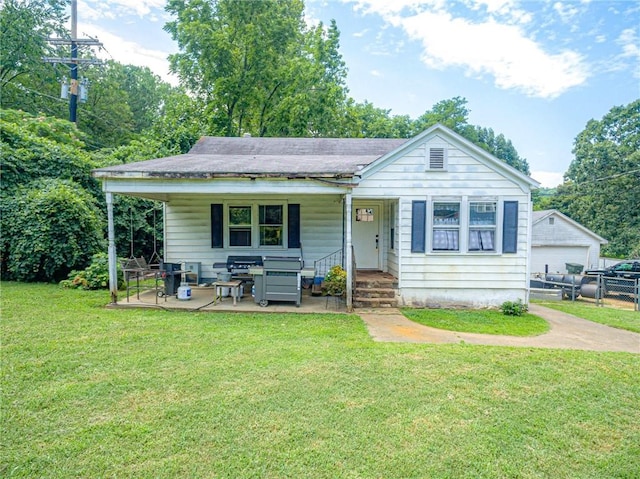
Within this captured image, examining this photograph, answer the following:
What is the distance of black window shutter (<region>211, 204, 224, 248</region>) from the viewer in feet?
33.1

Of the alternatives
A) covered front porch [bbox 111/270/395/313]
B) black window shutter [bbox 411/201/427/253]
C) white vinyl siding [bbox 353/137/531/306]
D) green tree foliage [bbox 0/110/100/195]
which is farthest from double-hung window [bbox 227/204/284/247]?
green tree foliage [bbox 0/110/100/195]

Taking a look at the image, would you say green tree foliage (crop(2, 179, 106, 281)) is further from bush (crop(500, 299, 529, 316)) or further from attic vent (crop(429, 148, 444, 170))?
bush (crop(500, 299, 529, 316))

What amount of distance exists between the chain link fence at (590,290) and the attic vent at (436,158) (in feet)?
29.2

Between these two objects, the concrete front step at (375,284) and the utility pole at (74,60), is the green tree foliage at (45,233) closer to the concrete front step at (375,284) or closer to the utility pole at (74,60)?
the concrete front step at (375,284)

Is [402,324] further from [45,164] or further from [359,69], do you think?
[359,69]

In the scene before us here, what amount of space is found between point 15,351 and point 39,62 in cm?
2409

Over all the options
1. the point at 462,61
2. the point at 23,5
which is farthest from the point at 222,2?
the point at 462,61

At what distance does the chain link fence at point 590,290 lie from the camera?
12.5m

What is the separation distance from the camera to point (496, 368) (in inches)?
176

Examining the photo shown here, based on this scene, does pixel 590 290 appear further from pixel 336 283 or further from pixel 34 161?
pixel 34 161

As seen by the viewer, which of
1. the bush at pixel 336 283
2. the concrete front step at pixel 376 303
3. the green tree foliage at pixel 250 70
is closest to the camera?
the concrete front step at pixel 376 303

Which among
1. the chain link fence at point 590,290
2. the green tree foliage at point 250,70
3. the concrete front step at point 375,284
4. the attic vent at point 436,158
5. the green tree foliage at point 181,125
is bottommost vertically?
the chain link fence at point 590,290

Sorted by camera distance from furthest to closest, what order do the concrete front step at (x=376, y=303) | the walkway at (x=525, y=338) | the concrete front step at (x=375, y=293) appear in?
1. the concrete front step at (x=375, y=293)
2. the concrete front step at (x=376, y=303)
3. the walkway at (x=525, y=338)

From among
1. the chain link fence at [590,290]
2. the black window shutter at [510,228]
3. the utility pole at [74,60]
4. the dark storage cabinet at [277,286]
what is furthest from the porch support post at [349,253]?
the utility pole at [74,60]
